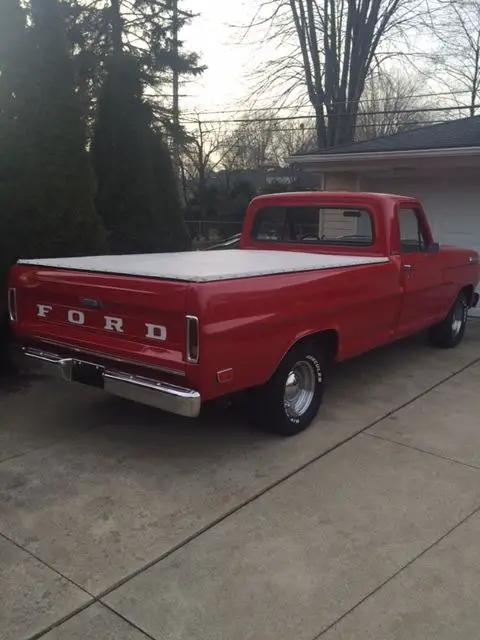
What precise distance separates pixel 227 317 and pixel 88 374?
1.21m

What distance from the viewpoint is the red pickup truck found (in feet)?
12.6

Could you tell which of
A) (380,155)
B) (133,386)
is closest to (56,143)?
(133,386)

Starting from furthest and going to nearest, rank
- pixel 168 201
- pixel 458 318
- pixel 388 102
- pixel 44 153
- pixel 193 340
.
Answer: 1. pixel 388 102
2. pixel 168 201
3. pixel 458 318
4. pixel 44 153
5. pixel 193 340

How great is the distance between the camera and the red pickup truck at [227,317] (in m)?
3.84

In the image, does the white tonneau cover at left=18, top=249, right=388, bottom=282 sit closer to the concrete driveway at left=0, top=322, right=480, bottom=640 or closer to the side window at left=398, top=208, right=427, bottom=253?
the side window at left=398, top=208, right=427, bottom=253

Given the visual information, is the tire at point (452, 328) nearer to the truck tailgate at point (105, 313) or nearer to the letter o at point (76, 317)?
the truck tailgate at point (105, 313)

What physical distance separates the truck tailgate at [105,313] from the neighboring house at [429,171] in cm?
648

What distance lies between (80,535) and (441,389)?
4.00m

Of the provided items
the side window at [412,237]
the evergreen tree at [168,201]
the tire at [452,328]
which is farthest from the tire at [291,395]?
the evergreen tree at [168,201]

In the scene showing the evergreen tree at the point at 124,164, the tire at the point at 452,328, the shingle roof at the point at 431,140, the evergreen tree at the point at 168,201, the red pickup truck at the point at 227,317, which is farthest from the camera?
the evergreen tree at the point at 168,201

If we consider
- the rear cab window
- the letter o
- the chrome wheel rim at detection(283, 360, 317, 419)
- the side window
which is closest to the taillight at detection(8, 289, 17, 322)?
the letter o

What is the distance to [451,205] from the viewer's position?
985cm

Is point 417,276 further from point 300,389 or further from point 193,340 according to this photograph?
point 193,340

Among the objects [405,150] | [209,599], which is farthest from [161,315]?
[405,150]
